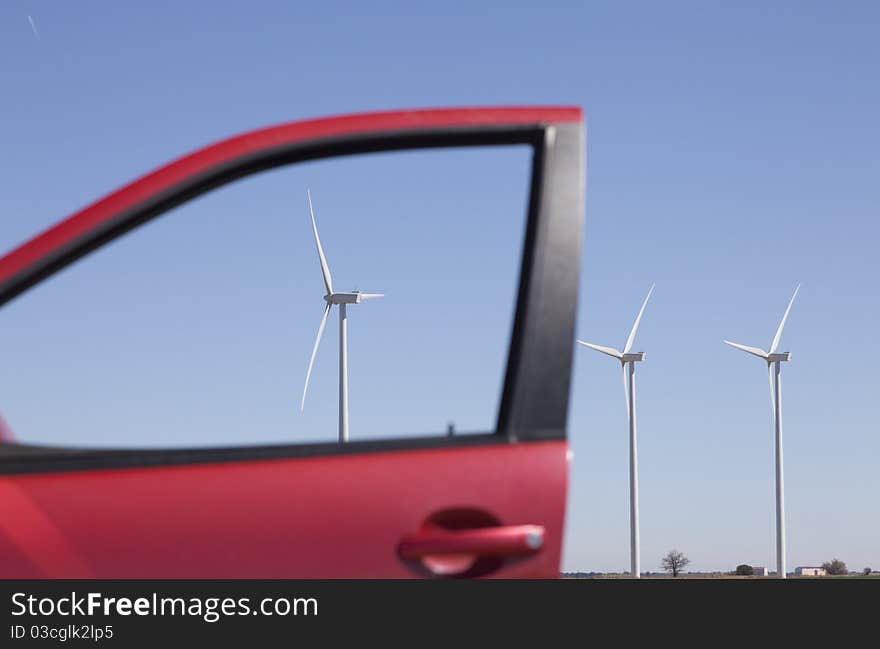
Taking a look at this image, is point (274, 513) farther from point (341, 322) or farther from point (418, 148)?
point (341, 322)

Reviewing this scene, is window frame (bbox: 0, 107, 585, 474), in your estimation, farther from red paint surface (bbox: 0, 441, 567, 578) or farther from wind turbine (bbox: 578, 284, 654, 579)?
wind turbine (bbox: 578, 284, 654, 579)

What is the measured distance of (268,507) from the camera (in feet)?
11.5

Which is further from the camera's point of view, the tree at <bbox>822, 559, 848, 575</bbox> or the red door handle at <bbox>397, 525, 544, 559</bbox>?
the tree at <bbox>822, 559, 848, 575</bbox>

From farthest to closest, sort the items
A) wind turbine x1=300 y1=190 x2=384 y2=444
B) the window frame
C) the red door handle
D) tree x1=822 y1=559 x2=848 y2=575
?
tree x1=822 y1=559 x2=848 y2=575, wind turbine x1=300 y1=190 x2=384 y2=444, the window frame, the red door handle

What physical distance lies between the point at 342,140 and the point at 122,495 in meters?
1.17

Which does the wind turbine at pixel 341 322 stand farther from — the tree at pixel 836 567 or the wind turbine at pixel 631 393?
the tree at pixel 836 567

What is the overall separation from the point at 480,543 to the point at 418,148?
45.0 inches

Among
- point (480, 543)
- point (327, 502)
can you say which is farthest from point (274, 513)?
point (480, 543)

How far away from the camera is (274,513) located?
349 cm

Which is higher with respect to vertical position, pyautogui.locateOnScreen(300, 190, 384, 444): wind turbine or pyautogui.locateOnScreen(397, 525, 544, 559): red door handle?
pyautogui.locateOnScreen(300, 190, 384, 444): wind turbine

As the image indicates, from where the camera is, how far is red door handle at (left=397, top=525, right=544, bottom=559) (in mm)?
3467

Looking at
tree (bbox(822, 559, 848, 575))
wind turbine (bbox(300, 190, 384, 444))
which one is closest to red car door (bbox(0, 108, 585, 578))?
wind turbine (bbox(300, 190, 384, 444))
